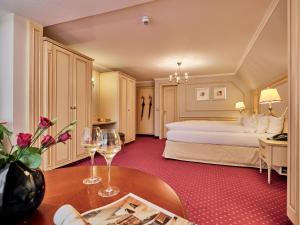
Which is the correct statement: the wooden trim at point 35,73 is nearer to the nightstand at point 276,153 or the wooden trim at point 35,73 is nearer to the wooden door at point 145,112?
the nightstand at point 276,153

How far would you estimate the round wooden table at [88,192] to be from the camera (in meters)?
0.57

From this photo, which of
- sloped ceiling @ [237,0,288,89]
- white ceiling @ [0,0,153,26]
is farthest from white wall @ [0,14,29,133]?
sloped ceiling @ [237,0,288,89]

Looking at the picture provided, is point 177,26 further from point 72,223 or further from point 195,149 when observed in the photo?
point 72,223

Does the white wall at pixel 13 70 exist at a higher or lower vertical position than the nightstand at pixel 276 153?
higher

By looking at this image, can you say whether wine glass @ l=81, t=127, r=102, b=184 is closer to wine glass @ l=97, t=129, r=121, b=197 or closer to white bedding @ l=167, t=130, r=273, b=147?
wine glass @ l=97, t=129, r=121, b=197

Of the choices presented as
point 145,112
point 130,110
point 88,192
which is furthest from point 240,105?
point 88,192

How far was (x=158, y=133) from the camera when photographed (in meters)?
6.74

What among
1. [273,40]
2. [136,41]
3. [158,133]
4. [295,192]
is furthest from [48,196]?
[158,133]

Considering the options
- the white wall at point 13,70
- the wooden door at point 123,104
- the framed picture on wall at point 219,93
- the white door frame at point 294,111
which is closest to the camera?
the white door frame at point 294,111

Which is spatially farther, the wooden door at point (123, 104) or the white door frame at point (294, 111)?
the wooden door at point (123, 104)

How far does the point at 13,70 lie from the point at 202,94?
539cm

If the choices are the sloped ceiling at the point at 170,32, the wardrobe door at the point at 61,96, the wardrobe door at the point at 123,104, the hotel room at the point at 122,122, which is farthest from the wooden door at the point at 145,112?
the wardrobe door at the point at 61,96

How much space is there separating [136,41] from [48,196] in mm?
3003

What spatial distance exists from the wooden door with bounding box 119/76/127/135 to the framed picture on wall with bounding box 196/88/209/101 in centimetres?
266
